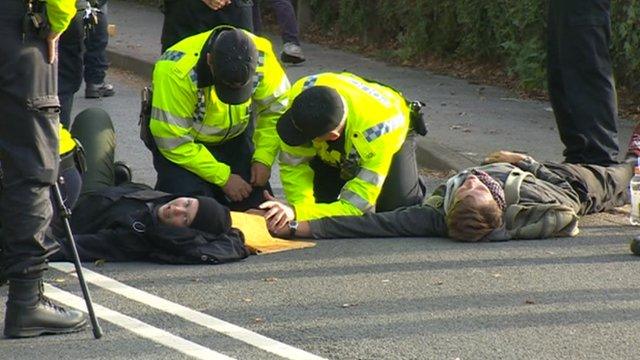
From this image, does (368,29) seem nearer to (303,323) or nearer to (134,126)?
(134,126)

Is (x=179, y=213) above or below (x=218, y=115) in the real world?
below

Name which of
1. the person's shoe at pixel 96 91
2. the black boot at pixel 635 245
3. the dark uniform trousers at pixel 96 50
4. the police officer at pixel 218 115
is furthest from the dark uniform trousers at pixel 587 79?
the person's shoe at pixel 96 91

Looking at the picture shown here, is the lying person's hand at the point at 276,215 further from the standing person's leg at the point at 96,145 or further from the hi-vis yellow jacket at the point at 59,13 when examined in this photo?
the hi-vis yellow jacket at the point at 59,13

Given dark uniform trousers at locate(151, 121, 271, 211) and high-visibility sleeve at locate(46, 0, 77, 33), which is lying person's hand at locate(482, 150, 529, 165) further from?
high-visibility sleeve at locate(46, 0, 77, 33)

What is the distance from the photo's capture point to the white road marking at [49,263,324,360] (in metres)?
5.77

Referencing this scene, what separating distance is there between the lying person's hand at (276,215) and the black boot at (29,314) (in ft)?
5.95

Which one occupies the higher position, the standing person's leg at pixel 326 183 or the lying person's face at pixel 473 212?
the lying person's face at pixel 473 212

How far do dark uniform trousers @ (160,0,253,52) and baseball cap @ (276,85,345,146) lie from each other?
69.2 inches

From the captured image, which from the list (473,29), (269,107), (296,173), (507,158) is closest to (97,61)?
(473,29)

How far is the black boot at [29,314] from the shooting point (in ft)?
19.1

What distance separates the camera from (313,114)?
7426 mm

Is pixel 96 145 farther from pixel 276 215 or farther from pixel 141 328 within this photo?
pixel 141 328

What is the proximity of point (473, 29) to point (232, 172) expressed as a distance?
18.1 ft

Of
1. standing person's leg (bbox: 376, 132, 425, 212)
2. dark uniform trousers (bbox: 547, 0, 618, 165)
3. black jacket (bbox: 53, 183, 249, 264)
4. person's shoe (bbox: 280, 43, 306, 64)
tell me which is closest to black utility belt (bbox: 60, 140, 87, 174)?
black jacket (bbox: 53, 183, 249, 264)
